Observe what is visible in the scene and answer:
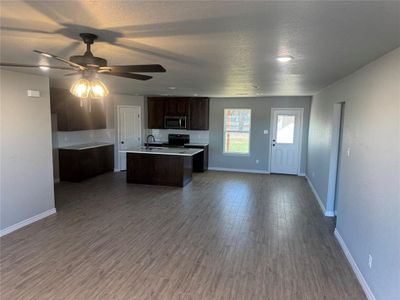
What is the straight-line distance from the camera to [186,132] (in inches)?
345

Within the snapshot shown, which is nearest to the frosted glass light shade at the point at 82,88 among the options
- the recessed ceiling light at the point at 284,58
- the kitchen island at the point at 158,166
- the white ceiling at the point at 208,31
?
the white ceiling at the point at 208,31

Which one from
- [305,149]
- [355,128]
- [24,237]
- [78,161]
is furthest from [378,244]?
[78,161]

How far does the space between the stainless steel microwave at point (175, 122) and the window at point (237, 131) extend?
4.40ft

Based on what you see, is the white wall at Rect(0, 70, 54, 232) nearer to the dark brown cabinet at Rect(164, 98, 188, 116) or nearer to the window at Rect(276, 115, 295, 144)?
the dark brown cabinet at Rect(164, 98, 188, 116)

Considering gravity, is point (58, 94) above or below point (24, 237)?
above

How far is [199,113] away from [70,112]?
3604mm

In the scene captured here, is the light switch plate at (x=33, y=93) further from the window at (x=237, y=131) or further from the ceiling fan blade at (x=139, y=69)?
the window at (x=237, y=131)

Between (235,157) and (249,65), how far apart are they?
551 centimetres

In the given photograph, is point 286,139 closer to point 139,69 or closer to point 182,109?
point 182,109

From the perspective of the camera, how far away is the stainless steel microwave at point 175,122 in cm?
840

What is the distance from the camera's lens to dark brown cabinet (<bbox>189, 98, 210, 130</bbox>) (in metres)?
8.26

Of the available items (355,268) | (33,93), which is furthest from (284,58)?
(33,93)

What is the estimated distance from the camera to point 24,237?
3742 mm

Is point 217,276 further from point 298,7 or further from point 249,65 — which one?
point 298,7
